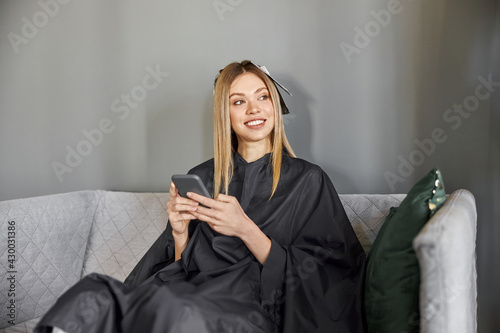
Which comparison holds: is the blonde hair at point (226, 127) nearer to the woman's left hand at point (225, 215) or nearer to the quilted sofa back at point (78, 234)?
the woman's left hand at point (225, 215)

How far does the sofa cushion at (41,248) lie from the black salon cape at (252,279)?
21.4 inches

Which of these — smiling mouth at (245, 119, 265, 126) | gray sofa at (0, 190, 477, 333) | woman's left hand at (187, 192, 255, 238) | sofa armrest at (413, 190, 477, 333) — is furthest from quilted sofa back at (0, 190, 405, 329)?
Result: sofa armrest at (413, 190, 477, 333)

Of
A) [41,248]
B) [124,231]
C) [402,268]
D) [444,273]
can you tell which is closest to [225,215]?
[402,268]

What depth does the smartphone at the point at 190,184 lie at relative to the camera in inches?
61.1

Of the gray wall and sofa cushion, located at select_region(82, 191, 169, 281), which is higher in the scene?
the gray wall

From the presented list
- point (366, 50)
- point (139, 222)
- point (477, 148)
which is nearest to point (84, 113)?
point (139, 222)

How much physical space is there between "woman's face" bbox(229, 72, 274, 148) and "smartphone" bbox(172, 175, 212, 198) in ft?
1.24

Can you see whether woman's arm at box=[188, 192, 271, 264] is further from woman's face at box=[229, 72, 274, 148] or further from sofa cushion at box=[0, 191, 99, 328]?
sofa cushion at box=[0, 191, 99, 328]

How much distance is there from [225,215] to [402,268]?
574mm

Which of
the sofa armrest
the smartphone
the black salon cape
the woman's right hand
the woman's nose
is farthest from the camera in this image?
the woman's nose

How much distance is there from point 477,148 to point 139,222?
1.55 metres

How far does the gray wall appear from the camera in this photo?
6.47 feet

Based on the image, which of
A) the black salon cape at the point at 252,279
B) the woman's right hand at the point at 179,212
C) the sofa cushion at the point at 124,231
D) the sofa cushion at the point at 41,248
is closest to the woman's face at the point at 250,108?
the black salon cape at the point at 252,279

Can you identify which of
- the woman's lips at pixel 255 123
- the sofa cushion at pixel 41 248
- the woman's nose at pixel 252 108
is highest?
the woman's nose at pixel 252 108
